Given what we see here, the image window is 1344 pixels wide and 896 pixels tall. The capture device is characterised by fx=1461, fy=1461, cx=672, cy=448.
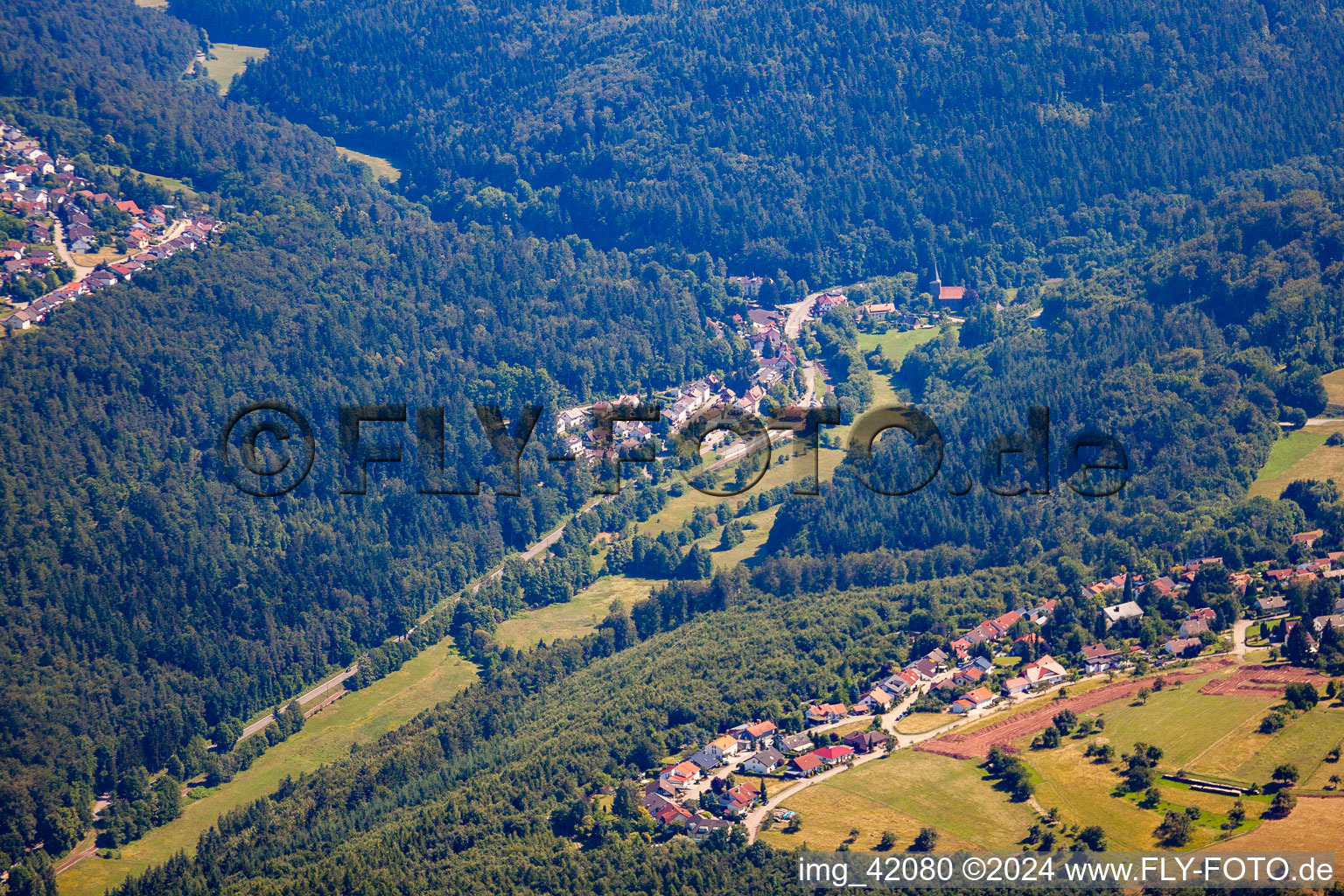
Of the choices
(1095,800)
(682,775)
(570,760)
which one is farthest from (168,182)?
(1095,800)

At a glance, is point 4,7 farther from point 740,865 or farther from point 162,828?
point 740,865

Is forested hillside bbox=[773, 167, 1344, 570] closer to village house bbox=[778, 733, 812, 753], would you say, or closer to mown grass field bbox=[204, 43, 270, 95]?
village house bbox=[778, 733, 812, 753]

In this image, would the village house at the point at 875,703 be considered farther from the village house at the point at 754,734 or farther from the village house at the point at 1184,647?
the village house at the point at 1184,647

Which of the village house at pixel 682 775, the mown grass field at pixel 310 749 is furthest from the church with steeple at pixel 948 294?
the village house at pixel 682 775

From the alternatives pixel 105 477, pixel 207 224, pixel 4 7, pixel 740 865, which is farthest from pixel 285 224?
pixel 740 865

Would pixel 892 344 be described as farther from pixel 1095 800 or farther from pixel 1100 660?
pixel 1095 800
